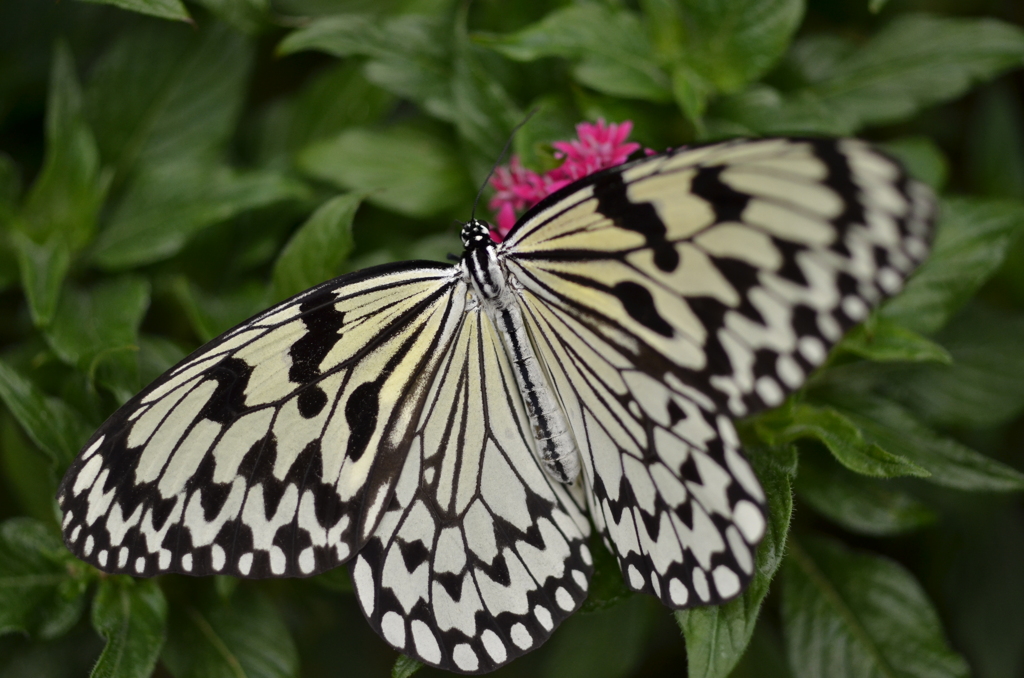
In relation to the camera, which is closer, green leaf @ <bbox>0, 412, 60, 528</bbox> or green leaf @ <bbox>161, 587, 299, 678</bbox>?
green leaf @ <bbox>161, 587, 299, 678</bbox>

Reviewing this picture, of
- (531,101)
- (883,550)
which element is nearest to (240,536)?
(531,101)

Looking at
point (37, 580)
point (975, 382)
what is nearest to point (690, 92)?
point (975, 382)

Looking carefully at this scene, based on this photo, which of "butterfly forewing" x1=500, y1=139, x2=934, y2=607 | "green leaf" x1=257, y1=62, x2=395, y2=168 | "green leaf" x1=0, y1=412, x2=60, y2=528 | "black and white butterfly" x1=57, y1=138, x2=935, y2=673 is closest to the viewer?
"butterfly forewing" x1=500, y1=139, x2=934, y2=607

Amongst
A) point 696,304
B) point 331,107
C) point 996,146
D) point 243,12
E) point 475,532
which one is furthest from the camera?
point 996,146

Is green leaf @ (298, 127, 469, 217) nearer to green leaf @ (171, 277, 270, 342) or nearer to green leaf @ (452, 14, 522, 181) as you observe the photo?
green leaf @ (452, 14, 522, 181)

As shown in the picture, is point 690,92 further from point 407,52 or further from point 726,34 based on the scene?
point 407,52

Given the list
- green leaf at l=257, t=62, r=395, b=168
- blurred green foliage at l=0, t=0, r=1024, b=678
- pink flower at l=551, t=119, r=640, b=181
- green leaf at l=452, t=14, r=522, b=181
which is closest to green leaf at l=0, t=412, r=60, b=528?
blurred green foliage at l=0, t=0, r=1024, b=678
